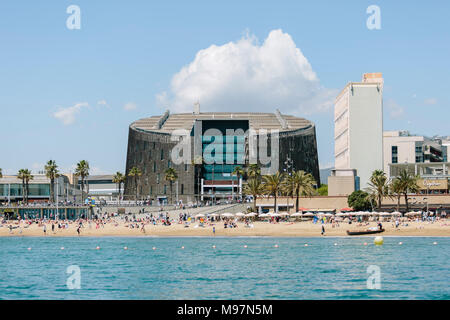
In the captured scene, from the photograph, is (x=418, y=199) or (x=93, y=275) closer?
(x=93, y=275)

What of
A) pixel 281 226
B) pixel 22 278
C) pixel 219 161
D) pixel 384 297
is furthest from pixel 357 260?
pixel 219 161

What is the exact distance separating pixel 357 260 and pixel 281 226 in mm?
33824

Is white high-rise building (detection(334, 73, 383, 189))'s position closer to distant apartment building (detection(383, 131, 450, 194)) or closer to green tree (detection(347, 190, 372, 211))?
distant apartment building (detection(383, 131, 450, 194))

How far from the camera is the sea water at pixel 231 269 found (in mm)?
35375

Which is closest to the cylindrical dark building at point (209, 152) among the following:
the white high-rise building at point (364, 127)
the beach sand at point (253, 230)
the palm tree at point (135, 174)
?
the palm tree at point (135, 174)

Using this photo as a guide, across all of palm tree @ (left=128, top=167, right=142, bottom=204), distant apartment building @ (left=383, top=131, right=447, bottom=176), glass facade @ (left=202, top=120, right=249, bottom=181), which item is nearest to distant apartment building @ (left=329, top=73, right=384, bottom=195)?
distant apartment building @ (left=383, top=131, right=447, bottom=176)

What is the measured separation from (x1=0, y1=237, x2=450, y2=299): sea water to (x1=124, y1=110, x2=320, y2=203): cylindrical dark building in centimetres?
9219

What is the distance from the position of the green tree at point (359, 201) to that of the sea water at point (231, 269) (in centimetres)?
3474

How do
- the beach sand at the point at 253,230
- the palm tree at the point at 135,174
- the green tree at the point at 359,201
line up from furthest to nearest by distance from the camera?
1. the palm tree at the point at 135,174
2. the green tree at the point at 359,201
3. the beach sand at the point at 253,230

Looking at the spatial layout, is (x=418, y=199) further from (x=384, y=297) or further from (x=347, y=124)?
(x=384, y=297)

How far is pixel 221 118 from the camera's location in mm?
180125

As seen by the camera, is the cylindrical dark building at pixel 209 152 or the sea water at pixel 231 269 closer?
the sea water at pixel 231 269

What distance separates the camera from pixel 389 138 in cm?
17150

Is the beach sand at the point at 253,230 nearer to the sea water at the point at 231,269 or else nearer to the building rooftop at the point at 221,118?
the sea water at the point at 231,269
